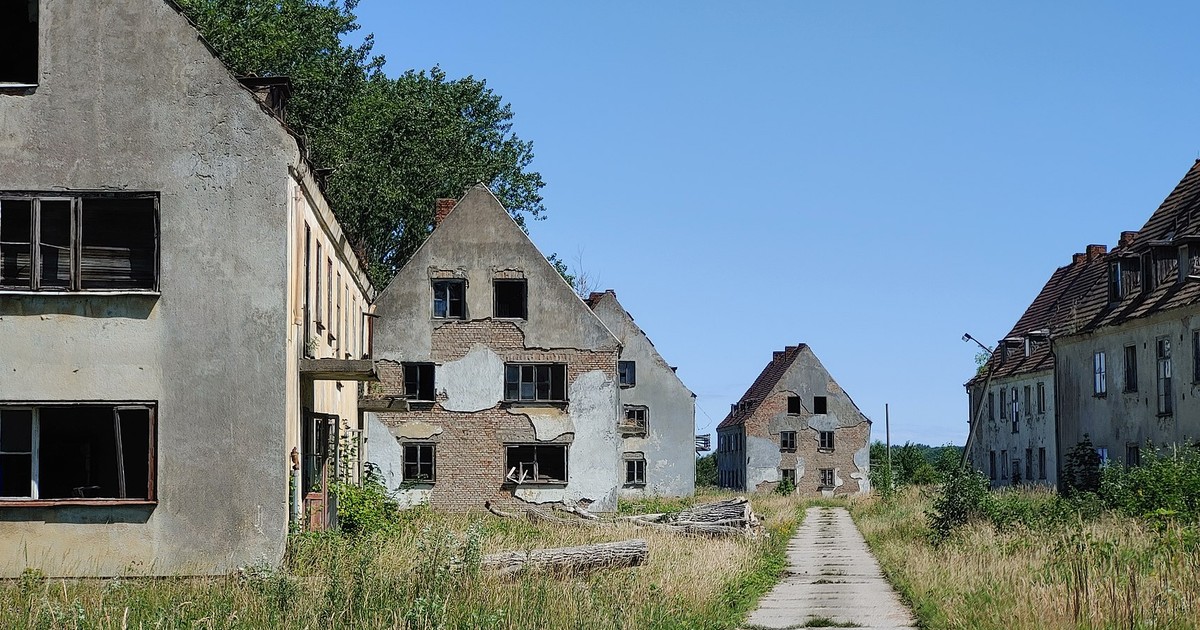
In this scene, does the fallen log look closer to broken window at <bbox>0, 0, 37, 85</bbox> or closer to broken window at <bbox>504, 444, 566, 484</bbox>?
broken window at <bbox>0, 0, 37, 85</bbox>

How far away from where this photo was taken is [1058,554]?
16.7 m

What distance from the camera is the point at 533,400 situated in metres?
38.9

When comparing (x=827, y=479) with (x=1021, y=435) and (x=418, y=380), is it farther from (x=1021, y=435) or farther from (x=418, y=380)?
(x=418, y=380)

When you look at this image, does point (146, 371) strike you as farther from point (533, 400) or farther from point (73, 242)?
point (533, 400)

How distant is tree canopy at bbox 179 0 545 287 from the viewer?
143ft

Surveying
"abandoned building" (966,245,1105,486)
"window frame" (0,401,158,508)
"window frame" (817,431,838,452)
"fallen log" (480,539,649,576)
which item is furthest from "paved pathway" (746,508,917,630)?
"window frame" (817,431,838,452)

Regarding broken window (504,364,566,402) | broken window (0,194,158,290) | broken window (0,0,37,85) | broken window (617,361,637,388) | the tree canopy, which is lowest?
broken window (504,364,566,402)

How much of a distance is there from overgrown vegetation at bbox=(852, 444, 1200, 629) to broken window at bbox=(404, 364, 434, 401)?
12844 mm

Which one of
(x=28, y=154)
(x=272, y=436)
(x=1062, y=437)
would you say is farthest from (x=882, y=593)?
(x=1062, y=437)

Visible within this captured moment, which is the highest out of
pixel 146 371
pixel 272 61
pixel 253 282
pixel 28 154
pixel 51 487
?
pixel 272 61

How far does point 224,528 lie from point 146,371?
8.14ft

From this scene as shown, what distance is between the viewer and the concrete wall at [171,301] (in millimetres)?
18984

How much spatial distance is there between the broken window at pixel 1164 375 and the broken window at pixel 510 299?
16955mm

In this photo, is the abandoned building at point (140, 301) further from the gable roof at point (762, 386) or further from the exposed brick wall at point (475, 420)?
the gable roof at point (762, 386)
